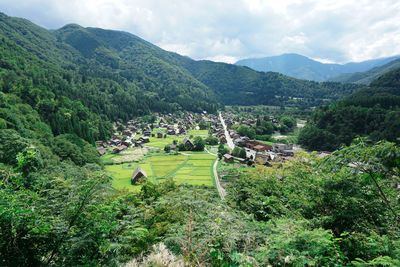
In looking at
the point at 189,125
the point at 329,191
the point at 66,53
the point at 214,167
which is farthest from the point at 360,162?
the point at 66,53

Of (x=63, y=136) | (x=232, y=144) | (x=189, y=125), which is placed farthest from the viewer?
(x=189, y=125)

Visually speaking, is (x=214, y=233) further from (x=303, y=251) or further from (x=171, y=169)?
(x=171, y=169)

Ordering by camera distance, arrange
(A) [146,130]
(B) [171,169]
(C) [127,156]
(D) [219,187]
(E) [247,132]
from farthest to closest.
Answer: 1. (A) [146,130]
2. (E) [247,132]
3. (C) [127,156]
4. (B) [171,169]
5. (D) [219,187]

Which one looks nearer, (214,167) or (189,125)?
(214,167)

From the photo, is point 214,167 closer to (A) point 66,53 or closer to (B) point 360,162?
(B) point 360,162

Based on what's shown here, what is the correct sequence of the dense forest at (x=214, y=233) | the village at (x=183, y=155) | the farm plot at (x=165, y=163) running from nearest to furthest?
the dense forest at (x=214, y=233) → the village at (x=183, y=155) → the farm plot at (x=165, y=163)

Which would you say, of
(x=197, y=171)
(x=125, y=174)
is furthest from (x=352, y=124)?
(x=125, y=174)

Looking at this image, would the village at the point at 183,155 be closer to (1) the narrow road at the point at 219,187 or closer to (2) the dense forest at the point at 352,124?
(1) the narrow road at the point at 219,187

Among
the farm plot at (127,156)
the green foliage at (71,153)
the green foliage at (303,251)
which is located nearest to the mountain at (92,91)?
the green foliage at (71,153)
